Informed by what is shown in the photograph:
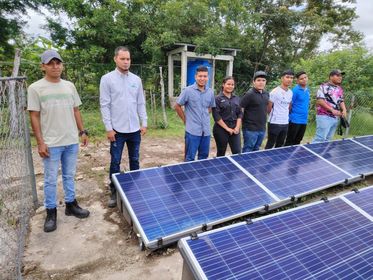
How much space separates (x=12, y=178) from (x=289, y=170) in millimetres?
3858

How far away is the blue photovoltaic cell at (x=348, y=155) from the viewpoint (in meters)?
4.54

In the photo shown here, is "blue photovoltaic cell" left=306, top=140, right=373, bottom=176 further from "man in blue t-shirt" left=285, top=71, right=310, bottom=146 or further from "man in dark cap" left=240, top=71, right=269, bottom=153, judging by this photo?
"man in dark cap" left=240, top=71, right=269, bottom=153

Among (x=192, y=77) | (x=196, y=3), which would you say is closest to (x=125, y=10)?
(x=196, y=3)

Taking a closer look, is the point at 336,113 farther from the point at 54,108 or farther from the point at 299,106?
the point at 54,108

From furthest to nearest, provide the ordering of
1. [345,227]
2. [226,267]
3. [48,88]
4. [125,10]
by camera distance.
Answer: [125,10] < [48,88] < [345,227] < [226,267]

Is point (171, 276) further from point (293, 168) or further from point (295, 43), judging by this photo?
point (295, 43)

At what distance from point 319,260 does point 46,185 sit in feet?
9.76

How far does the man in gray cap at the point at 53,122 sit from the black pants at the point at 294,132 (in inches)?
162

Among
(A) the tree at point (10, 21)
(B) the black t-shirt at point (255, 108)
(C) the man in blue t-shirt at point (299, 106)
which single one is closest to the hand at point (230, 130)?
(B) the black t-shirt at point (255, 108)

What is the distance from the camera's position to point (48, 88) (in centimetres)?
295

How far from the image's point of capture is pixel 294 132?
5.41m

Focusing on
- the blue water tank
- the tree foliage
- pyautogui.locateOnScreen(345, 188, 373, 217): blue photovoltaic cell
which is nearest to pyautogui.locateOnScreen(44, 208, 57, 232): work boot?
pyautogui.locateOnScreen(345, 188, 373, 217): blue photovoltaic cell

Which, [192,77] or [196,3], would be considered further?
[192,77]

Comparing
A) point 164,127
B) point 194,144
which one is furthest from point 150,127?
point 194,144
